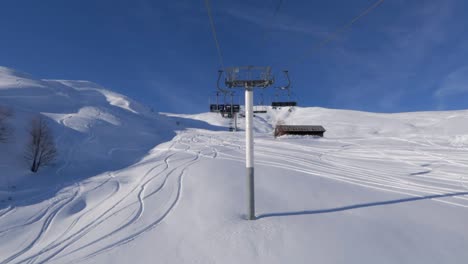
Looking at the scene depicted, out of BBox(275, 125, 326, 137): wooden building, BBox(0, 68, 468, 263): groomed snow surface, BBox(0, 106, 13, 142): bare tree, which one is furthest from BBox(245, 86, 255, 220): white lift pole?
BBox(275, 125, 326, 137): wooden building

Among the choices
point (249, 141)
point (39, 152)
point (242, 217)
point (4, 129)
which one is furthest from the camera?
point (4, 129)

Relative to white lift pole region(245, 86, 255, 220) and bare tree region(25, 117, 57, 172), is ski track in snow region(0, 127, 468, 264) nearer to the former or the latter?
white lift pole region(245, 86, 255, 220)

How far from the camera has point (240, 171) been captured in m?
11.1

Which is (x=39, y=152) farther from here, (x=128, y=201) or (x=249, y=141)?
(x=249, y=141)

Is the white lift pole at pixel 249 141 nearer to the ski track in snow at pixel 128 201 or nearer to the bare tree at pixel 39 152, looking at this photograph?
the ski track in snow at pixel 128 201

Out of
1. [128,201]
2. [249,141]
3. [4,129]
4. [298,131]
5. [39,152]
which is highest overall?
[298,131]

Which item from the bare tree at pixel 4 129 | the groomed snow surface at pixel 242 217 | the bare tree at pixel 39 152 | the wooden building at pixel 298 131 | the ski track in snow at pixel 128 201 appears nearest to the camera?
the groomed snow surface at pixel 242 217

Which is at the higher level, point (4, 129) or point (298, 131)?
point (298, 131)

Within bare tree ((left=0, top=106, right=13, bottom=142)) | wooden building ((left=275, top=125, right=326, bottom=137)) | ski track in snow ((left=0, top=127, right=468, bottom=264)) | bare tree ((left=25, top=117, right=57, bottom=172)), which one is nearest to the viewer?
ski track in snow ((left=0, top=127, right=468, bottom=264))

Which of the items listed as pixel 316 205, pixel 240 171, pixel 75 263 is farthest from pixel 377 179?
pixel 75 263

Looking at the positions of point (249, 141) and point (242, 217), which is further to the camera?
point (242, 217)

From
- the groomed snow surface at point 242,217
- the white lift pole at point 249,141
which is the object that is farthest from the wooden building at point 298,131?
the white lift pole at point 249,141

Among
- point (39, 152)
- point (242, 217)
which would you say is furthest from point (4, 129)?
point (242, 217)

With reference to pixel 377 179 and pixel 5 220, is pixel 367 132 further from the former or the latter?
pixel 5 220
